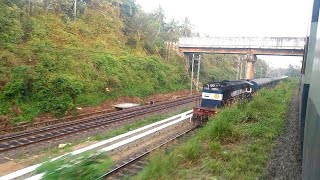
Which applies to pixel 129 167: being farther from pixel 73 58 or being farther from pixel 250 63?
pixel 250 63

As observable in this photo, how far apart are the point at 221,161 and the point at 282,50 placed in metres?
31.6

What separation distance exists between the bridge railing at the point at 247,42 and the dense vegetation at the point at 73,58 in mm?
4421

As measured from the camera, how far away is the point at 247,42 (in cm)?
3847

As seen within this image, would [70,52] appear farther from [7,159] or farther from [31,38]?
[7,159]

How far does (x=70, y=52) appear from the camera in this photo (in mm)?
25266

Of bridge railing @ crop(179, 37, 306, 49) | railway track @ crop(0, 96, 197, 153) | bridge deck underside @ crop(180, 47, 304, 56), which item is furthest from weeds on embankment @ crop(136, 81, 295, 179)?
bridge deck underside @ crop(180, 47, 304, 56)

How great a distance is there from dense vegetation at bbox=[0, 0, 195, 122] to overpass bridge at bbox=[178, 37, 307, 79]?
4.24 meters

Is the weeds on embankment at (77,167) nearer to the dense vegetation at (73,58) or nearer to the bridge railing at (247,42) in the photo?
the dense vegetation at (73,58)

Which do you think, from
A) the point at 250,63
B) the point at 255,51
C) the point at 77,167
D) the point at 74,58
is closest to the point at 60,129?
the point at 74,58

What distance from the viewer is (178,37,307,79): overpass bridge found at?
117 ft

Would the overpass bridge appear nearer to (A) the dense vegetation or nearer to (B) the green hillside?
(B) the green hillside

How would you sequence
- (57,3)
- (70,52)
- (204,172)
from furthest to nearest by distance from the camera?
(57,3)
(70,52)
(204,172)

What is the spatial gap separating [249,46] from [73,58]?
24801 mm

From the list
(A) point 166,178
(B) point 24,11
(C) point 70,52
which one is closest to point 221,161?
(A) point 166,178
